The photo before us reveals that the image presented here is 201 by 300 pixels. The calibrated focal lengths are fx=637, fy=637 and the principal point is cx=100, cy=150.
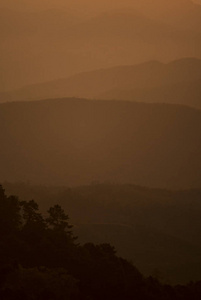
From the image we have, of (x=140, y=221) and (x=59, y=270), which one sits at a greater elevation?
(x=140, y=221)

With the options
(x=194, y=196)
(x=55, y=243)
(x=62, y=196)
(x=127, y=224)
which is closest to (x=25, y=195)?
(x=62, y=196)

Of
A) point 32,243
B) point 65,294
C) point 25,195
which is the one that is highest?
point 25,195

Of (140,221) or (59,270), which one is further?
(140,221)

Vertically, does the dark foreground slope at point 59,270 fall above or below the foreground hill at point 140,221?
below

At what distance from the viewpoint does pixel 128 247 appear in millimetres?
116438

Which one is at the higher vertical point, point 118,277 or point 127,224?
point 127,224

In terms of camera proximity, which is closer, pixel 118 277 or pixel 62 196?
pixel 118 277

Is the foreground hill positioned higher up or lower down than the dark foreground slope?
higher up

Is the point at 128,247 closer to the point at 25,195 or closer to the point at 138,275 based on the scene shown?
the point at 25,195

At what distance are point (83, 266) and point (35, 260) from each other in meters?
3.14

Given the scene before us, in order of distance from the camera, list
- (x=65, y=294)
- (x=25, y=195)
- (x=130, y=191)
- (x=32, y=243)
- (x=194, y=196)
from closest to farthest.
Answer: (x=65, y=294)
(x=32, y=243)
(x=25, y=195)
(x=130, y=191)
(x=194, y=196)

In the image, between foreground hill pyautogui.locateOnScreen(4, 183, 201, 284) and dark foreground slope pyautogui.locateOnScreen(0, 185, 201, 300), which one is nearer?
dark foreground slope pyautogui.locateOnScreen(0, 185, 201, 300)

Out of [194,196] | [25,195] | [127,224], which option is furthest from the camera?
[194,196]

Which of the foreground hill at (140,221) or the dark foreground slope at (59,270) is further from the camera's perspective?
the foreground hill at (140,221)
